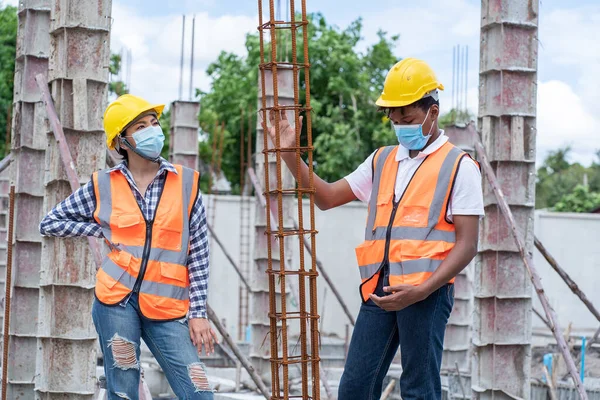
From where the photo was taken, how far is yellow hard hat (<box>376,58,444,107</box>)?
4.37 metres

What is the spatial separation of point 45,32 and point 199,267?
A: 3.95 metres

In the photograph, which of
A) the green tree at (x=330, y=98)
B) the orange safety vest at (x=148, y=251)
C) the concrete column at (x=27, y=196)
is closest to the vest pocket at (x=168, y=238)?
the orange safety vest at (x=148, y=251)

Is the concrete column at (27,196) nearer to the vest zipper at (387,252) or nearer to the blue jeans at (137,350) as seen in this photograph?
the blue jeans at (137,350)

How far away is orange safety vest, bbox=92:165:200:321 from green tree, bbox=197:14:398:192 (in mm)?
21363

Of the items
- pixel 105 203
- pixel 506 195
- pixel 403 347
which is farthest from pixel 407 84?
pixel 506 195

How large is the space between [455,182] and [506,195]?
3.47 m

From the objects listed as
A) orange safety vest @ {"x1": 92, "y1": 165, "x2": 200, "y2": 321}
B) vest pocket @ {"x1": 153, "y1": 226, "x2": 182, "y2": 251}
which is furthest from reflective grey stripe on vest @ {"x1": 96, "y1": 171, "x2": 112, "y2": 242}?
vest pocket @ {"x1": 153, "y1": 226, "x2": 182, "y2": 251}

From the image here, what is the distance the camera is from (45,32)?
7.93 meters

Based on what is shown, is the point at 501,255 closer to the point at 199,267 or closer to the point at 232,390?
the point at 199,267

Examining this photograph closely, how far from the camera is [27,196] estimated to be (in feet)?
25.4

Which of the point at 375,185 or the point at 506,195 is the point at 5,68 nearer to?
the point at 506,195

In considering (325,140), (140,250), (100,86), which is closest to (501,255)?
(100,86)

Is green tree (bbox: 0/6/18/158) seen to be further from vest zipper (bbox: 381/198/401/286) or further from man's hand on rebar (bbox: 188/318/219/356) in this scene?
vest zipper (bbox: 381/198/401/286)

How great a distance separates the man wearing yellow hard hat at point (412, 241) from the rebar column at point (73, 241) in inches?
96.5
